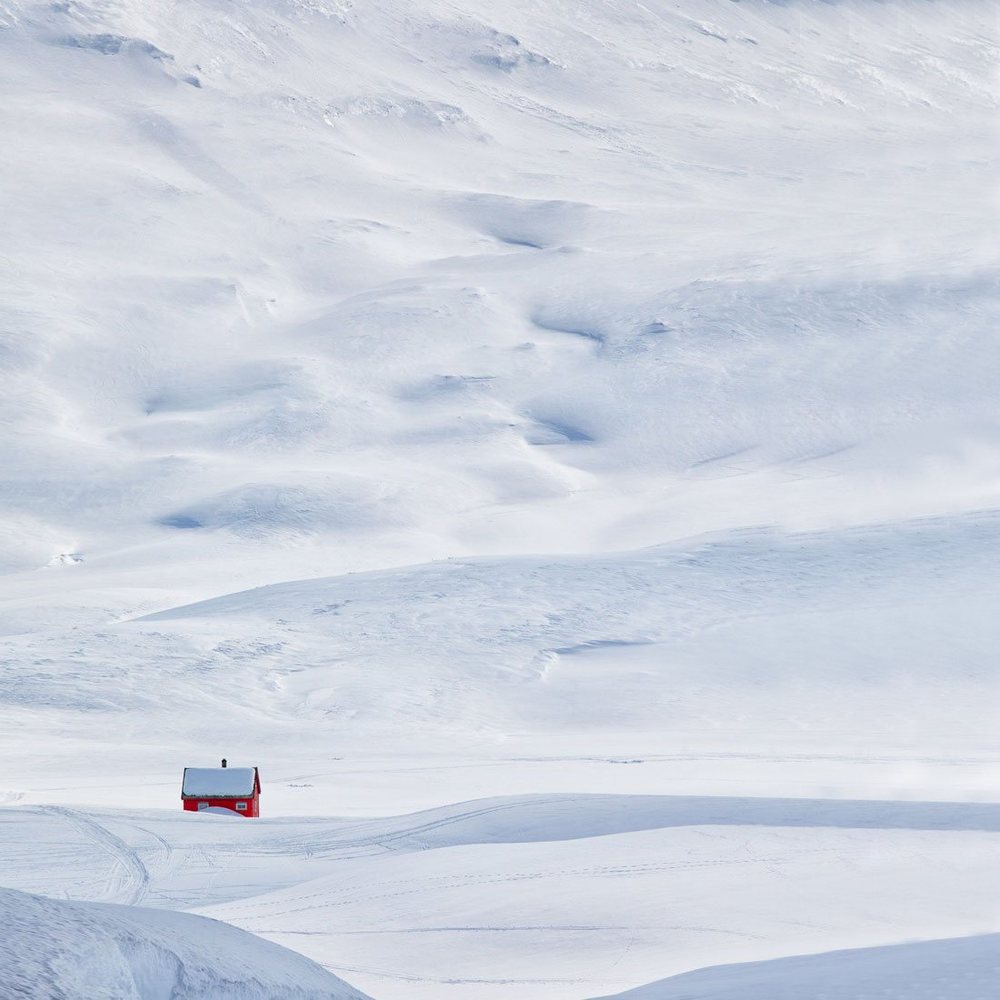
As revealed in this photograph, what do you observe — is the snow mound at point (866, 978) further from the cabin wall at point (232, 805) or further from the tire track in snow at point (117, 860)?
the cabin wall at point (232, 805)

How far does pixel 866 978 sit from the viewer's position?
609 centimetres

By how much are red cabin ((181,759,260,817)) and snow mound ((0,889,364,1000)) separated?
856 centimetres

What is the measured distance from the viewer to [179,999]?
13.0 ft

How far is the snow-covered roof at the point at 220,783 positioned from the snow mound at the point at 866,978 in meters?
6.68

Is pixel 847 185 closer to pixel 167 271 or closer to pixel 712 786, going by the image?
pixel 167 271

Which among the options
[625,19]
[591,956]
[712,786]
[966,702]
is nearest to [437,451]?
[966,702]

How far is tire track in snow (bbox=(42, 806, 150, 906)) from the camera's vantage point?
35.4 feet

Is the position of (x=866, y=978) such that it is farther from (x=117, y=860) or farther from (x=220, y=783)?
(x=220, y=783)

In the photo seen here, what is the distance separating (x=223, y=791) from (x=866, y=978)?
8136 mm

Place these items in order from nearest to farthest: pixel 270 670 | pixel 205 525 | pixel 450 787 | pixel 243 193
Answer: pixel 450 787 < pixel 270 670 < pixel 205 525 < pixel 243 193

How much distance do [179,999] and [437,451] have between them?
32849mm

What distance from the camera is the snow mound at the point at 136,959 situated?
365 centimetres

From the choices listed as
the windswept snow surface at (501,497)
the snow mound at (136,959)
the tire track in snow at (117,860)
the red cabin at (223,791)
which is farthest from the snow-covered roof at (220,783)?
the snow mound at (136,959)

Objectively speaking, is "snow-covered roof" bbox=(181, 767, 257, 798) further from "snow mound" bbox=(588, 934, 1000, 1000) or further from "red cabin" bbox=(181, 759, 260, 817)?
"snow mound" bbox=(588, 934, 1000, 1000)
